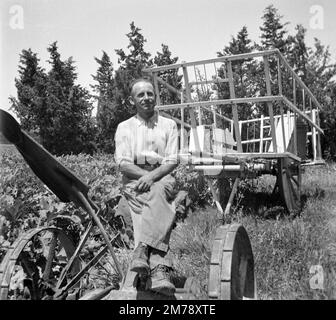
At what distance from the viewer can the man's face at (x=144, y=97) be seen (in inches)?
108

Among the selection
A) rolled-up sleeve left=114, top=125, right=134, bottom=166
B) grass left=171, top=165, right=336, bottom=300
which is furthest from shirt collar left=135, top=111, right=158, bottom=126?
grass left=171, top=165, right=336, bottom=300

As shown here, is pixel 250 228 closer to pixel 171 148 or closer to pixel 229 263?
pixel 171 148

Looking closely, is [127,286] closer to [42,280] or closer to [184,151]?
[42,280]

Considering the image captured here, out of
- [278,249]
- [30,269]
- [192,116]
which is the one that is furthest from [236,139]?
[30,269]

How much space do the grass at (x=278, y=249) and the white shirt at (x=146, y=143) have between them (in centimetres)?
97

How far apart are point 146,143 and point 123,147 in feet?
0.51

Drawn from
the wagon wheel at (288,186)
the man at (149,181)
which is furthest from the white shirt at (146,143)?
the wagon wheel at (288,186)

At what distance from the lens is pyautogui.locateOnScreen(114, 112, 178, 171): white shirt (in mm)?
2742

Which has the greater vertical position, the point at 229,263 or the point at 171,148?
the point at 171,148

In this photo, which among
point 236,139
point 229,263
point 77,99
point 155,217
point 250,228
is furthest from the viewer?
point 77,99

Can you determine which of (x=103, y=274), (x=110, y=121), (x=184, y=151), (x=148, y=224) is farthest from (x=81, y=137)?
(x=148, y=224)

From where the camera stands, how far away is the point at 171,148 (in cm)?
274

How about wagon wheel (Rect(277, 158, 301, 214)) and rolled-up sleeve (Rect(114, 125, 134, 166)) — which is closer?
rolled-up sleeve (Rect(114, 125, 134, 166))

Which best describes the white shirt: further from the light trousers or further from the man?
the light trousers
